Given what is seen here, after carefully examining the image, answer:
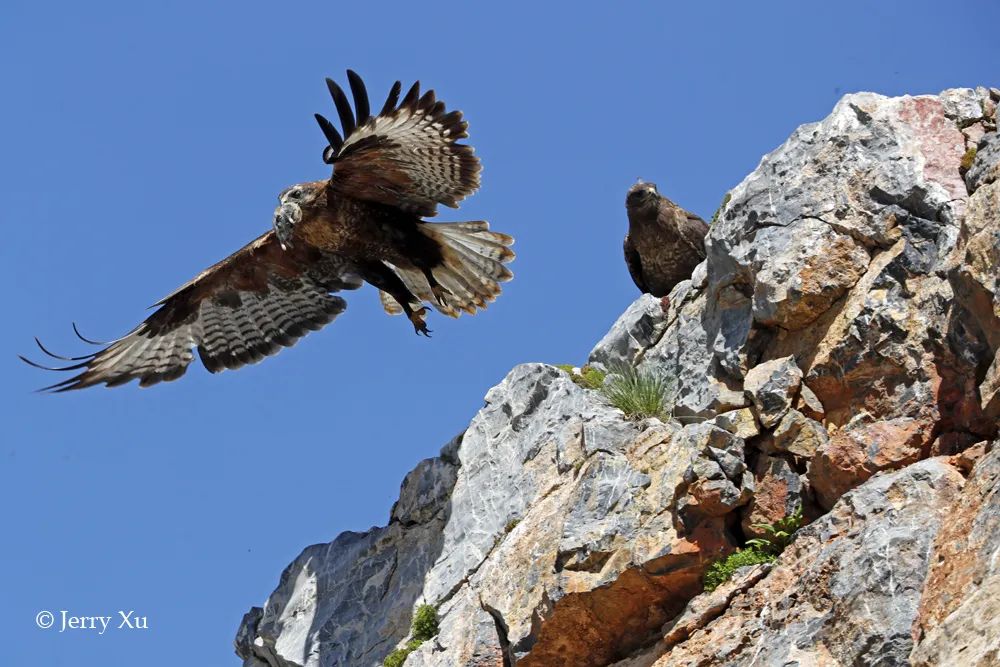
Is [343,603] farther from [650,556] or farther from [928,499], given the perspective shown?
[928,499]

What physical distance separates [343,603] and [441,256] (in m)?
3.65

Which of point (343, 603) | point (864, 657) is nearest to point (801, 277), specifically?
point (864, 657)

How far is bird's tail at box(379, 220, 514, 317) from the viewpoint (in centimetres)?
1331

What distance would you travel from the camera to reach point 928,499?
786cm

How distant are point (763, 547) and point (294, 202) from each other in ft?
20.3

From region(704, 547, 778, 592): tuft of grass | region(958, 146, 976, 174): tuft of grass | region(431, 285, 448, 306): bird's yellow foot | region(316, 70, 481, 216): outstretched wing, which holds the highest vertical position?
region(316, 70, 481, 216): outstretched wing

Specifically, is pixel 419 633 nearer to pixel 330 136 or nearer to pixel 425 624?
pixel 425 624

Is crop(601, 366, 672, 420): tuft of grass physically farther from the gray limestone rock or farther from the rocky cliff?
the gray limestone rock

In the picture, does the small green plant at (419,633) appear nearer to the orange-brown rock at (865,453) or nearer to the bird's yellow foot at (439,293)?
the bird's yellow foot at (439,293)

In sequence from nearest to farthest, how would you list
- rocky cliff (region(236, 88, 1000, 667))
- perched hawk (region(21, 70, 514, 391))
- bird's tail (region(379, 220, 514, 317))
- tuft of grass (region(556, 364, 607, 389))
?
rocky cliff (region(236, 88, 1000, 667)) < tuft of grass (region(556, 364, 607, 389)) < perched hawk (region(21, 70, 514, 391)) < bird's tail (region(379, 220, 514, 317))

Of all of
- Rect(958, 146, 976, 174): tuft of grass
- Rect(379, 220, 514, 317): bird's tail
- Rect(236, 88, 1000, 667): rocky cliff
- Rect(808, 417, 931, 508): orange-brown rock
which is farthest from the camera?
Rect(379, 220, 514, 317): bird's tail

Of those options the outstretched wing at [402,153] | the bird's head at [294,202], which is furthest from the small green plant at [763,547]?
the bird's head at [294,202]

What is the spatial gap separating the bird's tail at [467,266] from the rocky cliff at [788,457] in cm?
178

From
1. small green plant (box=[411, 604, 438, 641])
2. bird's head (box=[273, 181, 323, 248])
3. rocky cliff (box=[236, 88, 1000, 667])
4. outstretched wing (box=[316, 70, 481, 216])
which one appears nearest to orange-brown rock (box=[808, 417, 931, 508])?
rocky cliff (box=[236, 88, 1000, 667])
